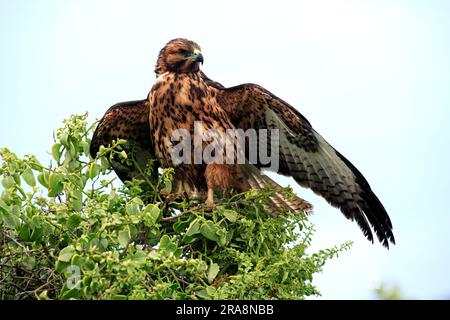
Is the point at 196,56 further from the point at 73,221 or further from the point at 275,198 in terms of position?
the point at 73,221

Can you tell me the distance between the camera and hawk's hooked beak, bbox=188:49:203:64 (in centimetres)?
868

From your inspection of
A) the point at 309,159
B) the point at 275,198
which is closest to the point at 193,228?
the point at 275,198

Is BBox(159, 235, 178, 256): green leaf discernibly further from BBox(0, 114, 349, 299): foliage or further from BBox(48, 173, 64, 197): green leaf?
BBox(48, 173, 64, 197): green leaf

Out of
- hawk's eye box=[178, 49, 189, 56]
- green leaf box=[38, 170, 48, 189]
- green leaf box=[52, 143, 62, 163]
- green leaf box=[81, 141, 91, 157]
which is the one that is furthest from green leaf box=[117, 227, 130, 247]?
hawk's eye box=[178, 49, 189, 56]

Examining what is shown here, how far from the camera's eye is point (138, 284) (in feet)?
18.9

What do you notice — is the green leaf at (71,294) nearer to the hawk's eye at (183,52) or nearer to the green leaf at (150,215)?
the green leaf at (150,215)

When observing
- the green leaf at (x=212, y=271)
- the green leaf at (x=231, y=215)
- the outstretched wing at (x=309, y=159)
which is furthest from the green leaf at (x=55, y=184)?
the outstretched wing at (x=309, y=159)

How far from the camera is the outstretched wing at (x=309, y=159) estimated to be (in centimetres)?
833

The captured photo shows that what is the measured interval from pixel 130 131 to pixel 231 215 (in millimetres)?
1987

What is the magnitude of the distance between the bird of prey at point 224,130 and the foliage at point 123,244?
3.41ft

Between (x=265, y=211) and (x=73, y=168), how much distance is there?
5.38ft
